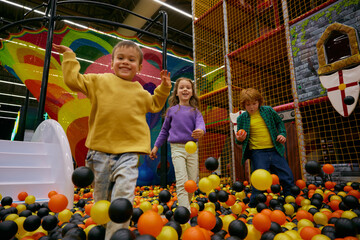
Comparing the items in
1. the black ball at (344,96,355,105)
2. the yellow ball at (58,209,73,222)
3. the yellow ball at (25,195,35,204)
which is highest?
the black ball at (344,96,355,105)

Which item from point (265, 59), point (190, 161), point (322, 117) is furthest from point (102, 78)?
point (265, 59)

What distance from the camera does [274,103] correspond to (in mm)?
4520

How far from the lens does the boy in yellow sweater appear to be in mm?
1368

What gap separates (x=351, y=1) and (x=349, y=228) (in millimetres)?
3325

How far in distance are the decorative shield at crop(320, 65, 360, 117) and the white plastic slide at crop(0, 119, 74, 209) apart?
3465 mm

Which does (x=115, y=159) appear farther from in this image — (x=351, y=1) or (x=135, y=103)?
(x=351, y=1)

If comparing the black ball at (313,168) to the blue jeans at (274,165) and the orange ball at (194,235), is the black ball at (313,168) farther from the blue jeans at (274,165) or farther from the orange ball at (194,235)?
the orange ball at (194,235)

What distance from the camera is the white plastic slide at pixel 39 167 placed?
93.0 inches

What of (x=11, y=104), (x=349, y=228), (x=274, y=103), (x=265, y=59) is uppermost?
(x=11, y=104)

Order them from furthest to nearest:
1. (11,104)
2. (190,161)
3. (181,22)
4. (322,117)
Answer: (11,104)
(181,22)
(322,117)
(190,161)

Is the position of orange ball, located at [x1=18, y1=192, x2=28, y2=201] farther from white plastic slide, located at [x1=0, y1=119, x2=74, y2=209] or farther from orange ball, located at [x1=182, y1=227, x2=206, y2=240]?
orange ball, located at [x1=182, y1=227, x2=206, y2=240]

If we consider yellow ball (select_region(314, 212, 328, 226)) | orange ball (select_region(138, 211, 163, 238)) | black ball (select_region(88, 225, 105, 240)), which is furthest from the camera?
yellow ball (select_region(314, 212, 328, 226))

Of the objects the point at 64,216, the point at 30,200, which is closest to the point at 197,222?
the point at 64,216

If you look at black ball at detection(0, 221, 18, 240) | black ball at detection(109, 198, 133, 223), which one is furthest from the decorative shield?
black ball at detection(0, 221, 18, 240)
